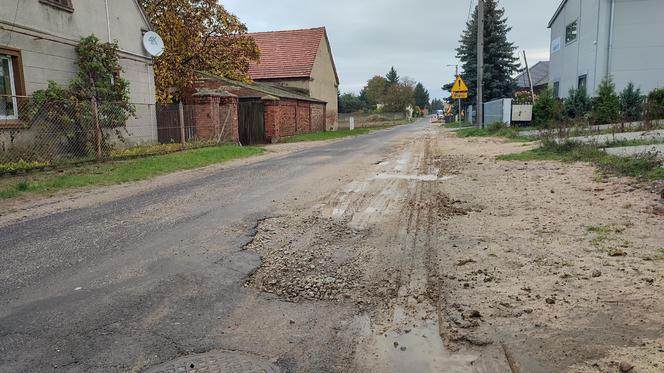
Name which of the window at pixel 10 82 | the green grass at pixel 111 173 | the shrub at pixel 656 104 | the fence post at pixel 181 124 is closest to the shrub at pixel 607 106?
the shrub at pixel 656 104

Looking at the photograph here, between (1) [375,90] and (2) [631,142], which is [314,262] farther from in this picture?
(1) [375,90]

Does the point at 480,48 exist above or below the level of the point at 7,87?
above

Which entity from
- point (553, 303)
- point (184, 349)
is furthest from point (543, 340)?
point (184, 349)

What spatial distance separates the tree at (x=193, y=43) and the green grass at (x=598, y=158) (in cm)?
1658

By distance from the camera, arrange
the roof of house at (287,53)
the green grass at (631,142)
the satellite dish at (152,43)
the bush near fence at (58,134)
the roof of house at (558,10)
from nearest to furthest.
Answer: the green grass at (631,142) → the bush near fence at (58,134) → the satellite dish at (152,43) → the roof of house at (558,10) → the roof of house at (287,53)

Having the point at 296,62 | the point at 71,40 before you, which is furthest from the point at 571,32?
the point at 71,40

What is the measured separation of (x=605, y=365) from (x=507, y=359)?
0.53 meters

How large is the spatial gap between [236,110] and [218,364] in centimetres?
1950

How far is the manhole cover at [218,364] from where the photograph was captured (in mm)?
2744

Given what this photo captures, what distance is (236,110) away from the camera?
70.2 feet

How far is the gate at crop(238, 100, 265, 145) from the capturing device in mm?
24766

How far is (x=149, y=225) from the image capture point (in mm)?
6242

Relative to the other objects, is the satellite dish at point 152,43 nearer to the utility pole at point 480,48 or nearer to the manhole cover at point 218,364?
the utility pole at point 480,48

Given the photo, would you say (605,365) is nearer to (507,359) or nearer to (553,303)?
(507,359)
